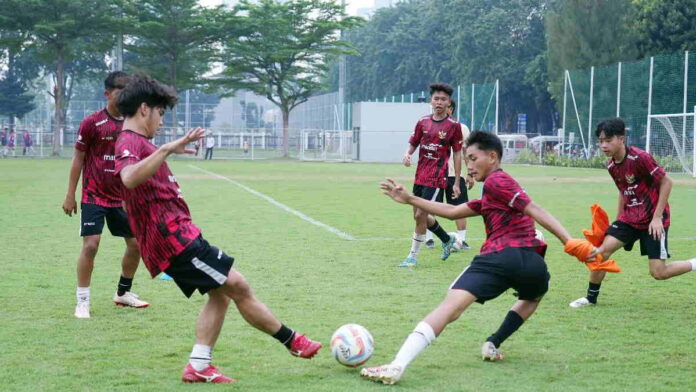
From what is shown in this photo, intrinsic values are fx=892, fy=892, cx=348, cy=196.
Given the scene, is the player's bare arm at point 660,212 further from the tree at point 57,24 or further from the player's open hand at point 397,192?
the tree at point 57,24

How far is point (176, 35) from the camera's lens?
57.7m

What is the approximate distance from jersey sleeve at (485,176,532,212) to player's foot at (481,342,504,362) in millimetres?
949

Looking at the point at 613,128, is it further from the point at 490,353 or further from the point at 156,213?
the point at 156,213

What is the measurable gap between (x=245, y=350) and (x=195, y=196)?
15.3 m

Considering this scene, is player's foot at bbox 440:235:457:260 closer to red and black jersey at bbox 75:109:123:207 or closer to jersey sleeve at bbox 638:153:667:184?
jersey sleeve at bbox 638:153:667:184

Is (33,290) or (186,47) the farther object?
(186,47)

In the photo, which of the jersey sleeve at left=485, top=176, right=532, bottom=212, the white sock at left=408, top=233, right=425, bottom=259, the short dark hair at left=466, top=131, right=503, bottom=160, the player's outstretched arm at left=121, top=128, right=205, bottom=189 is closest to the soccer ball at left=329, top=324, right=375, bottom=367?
the jersey sleeve at left=485, top=176, right=532, bottom=212

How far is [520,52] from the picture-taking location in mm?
75812

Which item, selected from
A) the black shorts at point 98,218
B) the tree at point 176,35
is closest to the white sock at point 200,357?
the black shorts at point 98,218

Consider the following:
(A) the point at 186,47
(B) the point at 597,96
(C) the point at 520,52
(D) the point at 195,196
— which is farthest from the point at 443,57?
(D) the point at 195,196

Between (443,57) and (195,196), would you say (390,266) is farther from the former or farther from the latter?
(443,57)

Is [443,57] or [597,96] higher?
[443,57]

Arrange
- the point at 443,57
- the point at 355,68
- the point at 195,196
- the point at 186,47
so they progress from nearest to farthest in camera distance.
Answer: the point at 195,196 < the point at 186,47 < the point at 443,57 < the point at 355,68

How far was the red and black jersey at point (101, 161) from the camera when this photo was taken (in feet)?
24.1
